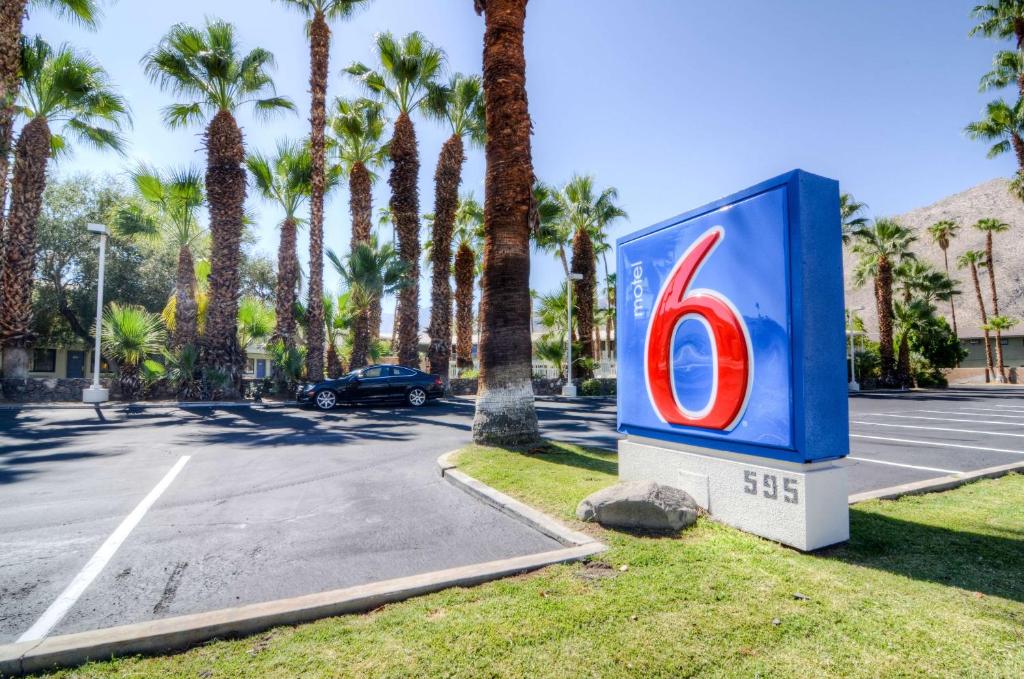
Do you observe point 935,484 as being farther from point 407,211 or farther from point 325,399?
point 407,211

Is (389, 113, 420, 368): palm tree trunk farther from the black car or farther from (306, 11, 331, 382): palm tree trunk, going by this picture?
the black car

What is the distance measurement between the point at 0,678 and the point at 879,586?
189 inches

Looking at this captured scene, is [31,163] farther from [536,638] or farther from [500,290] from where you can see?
[536,638]

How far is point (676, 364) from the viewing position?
5180 mm

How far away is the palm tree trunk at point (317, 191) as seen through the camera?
18969 mm

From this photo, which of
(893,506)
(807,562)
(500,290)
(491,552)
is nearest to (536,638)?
(491,552)

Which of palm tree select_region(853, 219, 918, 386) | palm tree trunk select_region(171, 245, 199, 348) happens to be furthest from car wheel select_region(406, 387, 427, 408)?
palm tree select_region(853, 219, 918, 386)

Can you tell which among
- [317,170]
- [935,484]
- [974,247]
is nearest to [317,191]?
[317,170]

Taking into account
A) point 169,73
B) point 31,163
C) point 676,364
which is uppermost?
point 169,73

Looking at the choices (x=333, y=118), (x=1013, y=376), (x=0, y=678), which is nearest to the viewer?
(x=0, y=678)

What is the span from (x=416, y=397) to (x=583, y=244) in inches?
517

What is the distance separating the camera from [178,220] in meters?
19.7

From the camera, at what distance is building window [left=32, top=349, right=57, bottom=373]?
103 ft

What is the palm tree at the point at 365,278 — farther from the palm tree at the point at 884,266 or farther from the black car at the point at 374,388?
the palm tree at the point at 884,266
